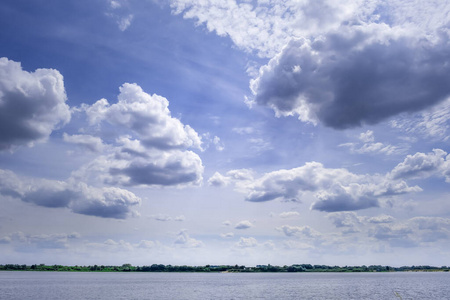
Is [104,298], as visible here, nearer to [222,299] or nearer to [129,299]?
[129,299]

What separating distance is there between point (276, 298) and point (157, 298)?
4069 centimetres

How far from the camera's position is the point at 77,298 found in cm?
11662

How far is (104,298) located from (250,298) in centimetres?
4926

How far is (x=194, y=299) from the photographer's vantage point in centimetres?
11606

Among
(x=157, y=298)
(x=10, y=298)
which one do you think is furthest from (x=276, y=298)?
(x=10, y=298)

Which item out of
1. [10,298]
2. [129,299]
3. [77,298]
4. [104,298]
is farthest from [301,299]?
[10,298]

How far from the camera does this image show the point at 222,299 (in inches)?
4520

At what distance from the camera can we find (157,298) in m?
120

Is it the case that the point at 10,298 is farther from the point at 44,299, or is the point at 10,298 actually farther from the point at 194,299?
the point at 194,299

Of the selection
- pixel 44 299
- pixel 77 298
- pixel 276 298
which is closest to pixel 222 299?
pixel 276 298

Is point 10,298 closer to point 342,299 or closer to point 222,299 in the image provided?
point 222,299

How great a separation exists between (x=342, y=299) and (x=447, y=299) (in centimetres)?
3415

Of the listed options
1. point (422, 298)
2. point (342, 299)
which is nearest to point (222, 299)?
point (342, 299)

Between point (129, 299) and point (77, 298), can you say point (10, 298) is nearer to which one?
point (77, 298)
